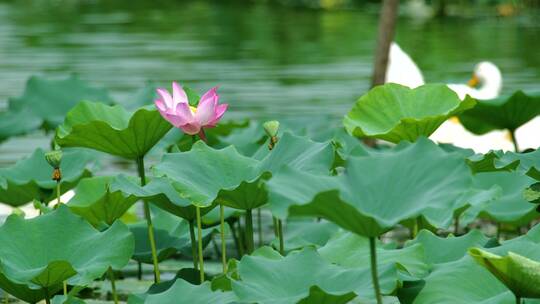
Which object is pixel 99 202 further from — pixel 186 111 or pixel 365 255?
pixel 365 255

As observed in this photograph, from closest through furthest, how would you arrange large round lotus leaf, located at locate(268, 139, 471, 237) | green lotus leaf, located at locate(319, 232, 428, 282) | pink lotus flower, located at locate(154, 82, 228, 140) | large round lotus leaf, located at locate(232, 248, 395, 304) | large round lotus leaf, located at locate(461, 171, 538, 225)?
large round lotus leaf, located at locate(268, 139, 471, 237)
large round lotus leaf, located at locate(232, 248, 395, 304)
green lotus leaf, located at locate(319, 232, 428, 282)
pink lotus flower, located at locate(154, 82, 228, 140)
large round lotus leaf, located at locate(461, 171, 538, 225)

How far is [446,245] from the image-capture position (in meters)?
2.10

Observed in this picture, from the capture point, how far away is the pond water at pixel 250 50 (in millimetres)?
7551

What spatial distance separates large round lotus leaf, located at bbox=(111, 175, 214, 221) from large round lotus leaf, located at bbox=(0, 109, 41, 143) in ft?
4.94

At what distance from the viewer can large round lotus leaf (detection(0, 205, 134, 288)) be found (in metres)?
2.03

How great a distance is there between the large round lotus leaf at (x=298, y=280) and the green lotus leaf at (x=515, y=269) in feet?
0.57

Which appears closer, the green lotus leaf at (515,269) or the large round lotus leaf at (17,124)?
the green lotus leaf at (515,269)

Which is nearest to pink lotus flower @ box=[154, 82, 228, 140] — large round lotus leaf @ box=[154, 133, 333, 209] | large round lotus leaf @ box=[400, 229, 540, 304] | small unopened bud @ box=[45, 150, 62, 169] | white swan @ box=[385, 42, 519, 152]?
large round lotus leaf @ box=[154, 133, 333, 209]

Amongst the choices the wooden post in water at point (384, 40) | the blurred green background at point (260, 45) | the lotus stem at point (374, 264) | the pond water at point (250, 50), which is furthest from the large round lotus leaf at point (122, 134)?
the blurred green background at point (260, 45)

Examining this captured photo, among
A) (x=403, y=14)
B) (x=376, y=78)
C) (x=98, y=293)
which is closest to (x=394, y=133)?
(x=98, y=293)

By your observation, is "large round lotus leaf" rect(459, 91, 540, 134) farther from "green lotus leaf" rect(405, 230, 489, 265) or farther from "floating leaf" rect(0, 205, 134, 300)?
"floating leaf" rect(0, 205, 134, 300)

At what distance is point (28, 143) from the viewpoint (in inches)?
226

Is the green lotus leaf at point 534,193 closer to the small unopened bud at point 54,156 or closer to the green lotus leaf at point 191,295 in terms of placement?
the green lotus leaf at point 191,295

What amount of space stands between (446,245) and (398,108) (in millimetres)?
380
